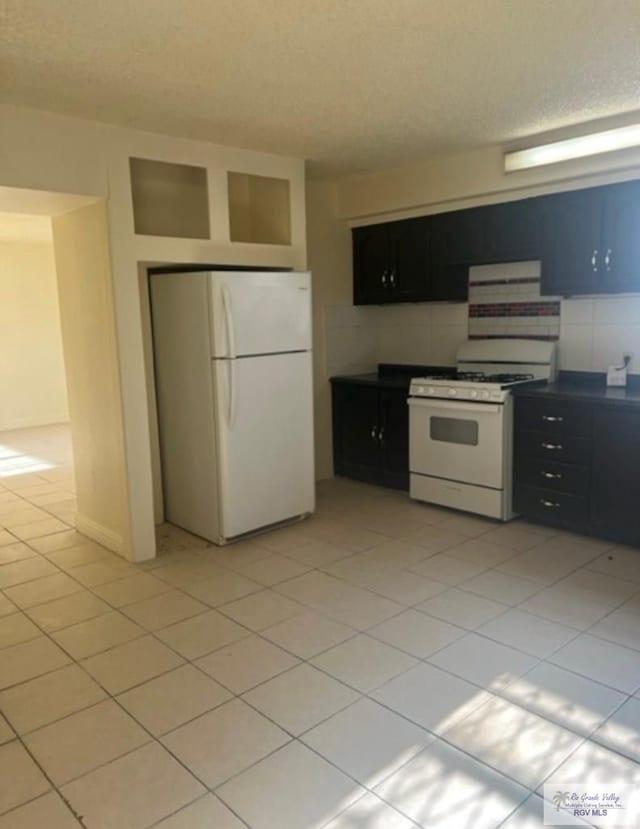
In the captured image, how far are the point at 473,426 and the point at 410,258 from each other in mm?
1482

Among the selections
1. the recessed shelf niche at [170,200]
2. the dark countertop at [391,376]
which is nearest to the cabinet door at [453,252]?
the dark countertop at [391,376]

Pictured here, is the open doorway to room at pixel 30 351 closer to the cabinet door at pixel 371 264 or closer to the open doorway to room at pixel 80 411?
the open doorway to room at pixel 80 411

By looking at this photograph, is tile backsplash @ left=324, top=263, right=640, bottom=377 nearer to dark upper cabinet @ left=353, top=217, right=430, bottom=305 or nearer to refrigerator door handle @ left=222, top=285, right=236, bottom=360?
dark upper cabinet @ left=353, top=217, right=430, bottom=305

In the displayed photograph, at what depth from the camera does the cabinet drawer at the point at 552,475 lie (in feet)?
12.4

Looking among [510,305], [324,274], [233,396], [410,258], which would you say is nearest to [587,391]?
[510,305]

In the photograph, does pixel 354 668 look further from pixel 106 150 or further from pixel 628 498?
pixel 106 150

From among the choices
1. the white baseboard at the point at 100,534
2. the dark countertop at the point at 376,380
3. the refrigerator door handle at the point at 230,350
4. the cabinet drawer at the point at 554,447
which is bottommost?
the white baseboard at the point at 100,534

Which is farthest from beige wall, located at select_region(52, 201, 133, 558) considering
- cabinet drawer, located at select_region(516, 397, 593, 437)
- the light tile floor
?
cabinet drawer, located at select_region(516, 397, 593, 437)

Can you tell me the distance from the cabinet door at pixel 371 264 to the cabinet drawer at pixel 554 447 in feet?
5.53

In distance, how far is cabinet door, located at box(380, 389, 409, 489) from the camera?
186 inches

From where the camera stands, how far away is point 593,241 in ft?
12.6

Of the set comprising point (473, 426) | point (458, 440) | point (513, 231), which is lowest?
point (458, 440)

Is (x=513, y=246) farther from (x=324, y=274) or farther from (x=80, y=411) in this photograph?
(x=80, y=411)

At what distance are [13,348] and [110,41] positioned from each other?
6421mm
